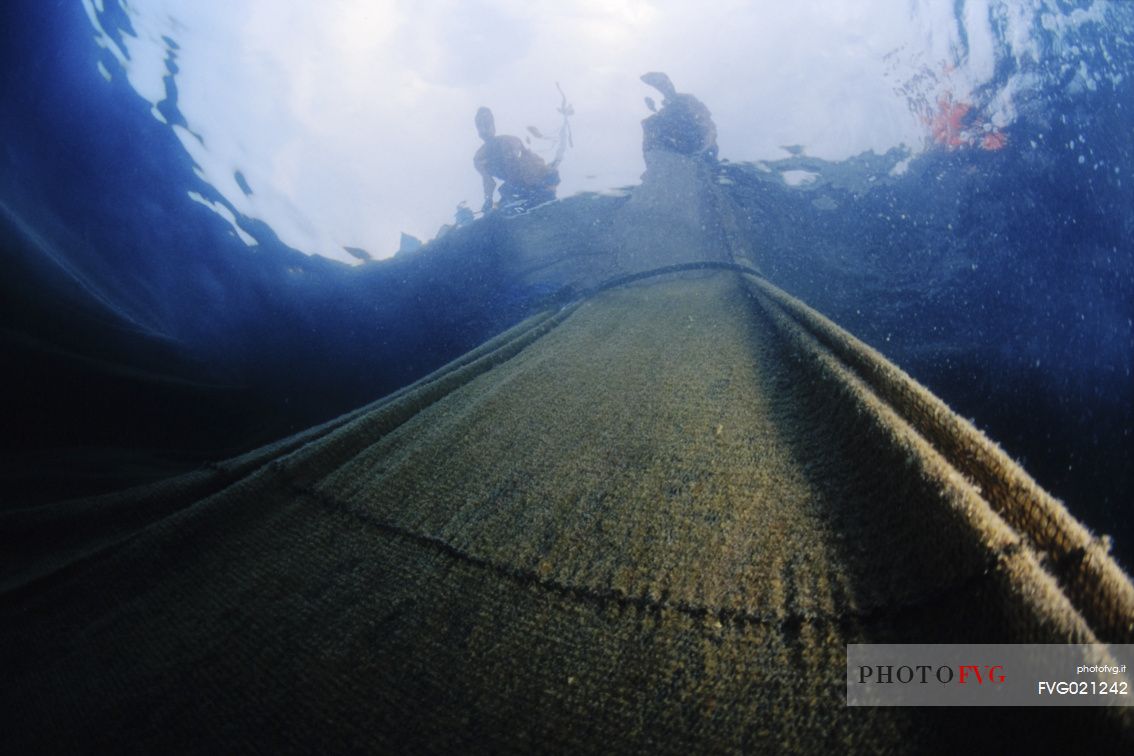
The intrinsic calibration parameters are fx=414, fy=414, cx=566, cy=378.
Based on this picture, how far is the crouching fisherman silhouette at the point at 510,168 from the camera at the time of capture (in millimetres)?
12609

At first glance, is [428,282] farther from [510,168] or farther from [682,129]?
[682,129]

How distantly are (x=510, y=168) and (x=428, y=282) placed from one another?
19.9 ft

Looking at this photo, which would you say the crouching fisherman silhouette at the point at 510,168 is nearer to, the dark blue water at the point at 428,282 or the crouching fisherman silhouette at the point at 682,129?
the crouching fisherman silhouette at the point at 682,129

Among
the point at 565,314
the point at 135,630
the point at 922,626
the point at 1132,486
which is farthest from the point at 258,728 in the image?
the point at 1132,486

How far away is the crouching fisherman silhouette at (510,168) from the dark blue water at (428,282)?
14.6 feet

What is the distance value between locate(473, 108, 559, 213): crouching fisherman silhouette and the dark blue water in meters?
4.44

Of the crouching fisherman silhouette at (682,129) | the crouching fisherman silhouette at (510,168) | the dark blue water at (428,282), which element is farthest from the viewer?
the crouching fisherman silhouette at (510,168)

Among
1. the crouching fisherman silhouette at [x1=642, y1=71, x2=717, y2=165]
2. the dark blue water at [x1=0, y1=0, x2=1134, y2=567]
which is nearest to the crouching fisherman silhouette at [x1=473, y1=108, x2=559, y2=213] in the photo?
the crouching fisherman silhouette at [x1=642, y1=71, x2=717, y2=165]

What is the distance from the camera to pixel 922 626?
0.76 m

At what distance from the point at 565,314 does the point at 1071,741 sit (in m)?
4.41

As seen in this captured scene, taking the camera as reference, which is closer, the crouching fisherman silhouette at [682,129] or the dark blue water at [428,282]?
the dark blue water at [428,282]

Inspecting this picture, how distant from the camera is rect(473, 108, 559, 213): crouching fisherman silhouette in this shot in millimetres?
12609

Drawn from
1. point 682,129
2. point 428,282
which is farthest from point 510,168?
point 428,282

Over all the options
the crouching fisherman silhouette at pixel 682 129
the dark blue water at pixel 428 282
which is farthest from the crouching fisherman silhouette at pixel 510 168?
the dark blue water at pixel 428 282
